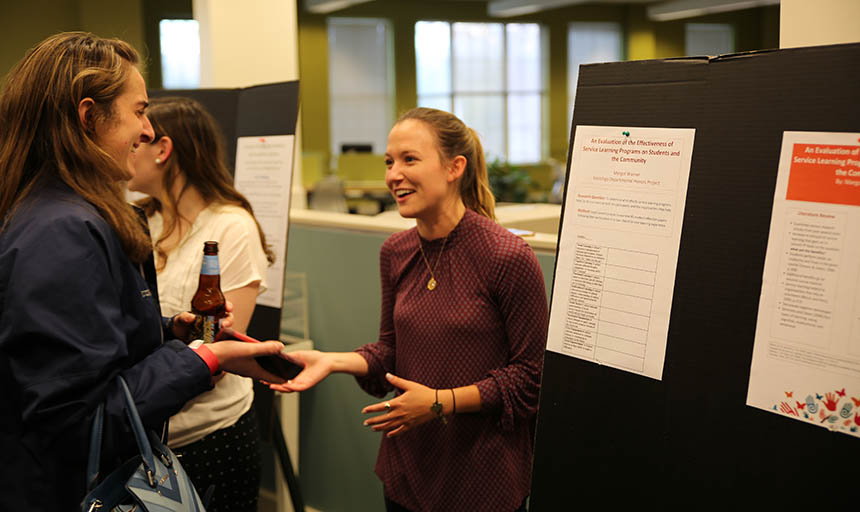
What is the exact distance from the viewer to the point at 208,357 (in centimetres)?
127

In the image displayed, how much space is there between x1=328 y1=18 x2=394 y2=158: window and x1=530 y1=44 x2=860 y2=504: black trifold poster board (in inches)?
430

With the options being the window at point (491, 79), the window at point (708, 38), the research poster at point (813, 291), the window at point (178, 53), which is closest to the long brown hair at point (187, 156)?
the research poster at point (813, 291)

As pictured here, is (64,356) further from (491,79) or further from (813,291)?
(491,79)

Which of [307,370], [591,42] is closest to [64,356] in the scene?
[307,370]

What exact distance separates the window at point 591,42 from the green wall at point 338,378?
Result: 11198 mm

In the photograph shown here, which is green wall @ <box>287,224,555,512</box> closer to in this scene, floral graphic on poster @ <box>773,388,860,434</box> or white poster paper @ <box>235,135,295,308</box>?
white poster paper @ <box>235,135,295,308</box>

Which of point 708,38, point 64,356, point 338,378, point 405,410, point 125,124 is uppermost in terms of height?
point 708,38

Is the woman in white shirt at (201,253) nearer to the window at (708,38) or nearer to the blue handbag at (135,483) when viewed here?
the blue handbag at (135,483)

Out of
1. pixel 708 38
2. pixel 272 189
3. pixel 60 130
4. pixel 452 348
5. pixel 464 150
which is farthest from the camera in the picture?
pixel 708 38

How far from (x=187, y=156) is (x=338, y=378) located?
4.13 ft

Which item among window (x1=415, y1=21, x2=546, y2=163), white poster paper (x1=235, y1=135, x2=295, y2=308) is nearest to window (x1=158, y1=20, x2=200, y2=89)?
window (x1=415, y1=21, x2=546, y2=163)

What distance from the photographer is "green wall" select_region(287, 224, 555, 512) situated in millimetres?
2824

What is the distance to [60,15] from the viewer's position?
9.12 m

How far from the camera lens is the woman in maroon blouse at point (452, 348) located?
1562 mm
